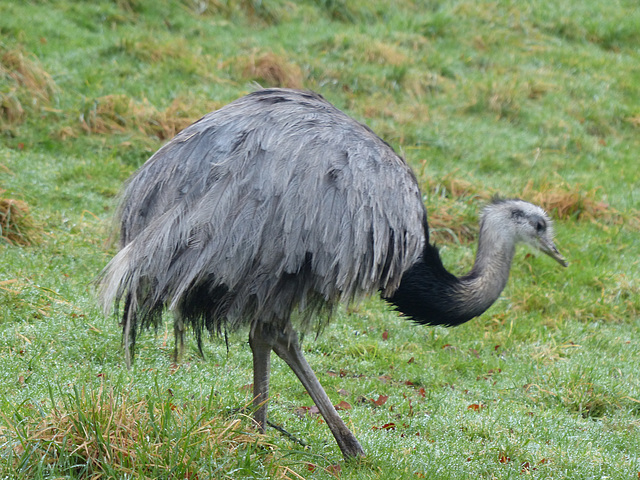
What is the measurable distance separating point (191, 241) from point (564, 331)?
3.86 m

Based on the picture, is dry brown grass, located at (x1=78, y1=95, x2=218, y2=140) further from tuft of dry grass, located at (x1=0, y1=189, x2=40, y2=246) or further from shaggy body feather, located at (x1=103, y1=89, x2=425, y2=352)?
shaggy body feather, located at (x1=103, y1=89, x2=425, y2=352)

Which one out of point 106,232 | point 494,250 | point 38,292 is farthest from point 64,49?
point 494,250

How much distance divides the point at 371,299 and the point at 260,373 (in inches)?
64.9

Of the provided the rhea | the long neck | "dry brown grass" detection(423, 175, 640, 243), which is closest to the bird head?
the long neck

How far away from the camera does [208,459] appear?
3.38 m

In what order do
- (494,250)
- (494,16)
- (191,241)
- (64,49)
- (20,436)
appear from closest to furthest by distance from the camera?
1. (20,436)
2. (191,241)
3. (494,250)
4. (64,49)
5. (494,16)

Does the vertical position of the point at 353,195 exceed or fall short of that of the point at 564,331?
it exceeds it

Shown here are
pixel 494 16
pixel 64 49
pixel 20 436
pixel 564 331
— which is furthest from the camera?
pixel 494 16

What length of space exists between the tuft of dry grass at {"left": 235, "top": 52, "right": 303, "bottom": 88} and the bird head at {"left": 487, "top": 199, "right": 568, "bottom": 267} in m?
4.81

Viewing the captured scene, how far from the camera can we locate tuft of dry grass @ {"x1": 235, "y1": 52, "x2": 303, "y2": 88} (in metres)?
9.65

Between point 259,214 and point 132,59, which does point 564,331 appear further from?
point 132,59

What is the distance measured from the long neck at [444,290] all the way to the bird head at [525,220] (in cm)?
34

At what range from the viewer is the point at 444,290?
456cm

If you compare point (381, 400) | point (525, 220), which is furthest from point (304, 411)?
point (525, 220)
